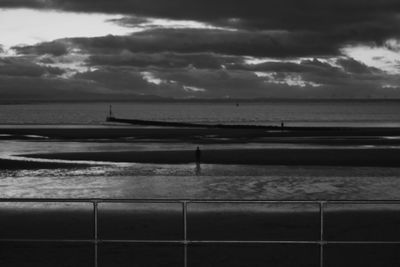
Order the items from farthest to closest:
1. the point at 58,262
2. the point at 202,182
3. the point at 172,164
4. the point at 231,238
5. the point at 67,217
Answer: the point at 172,164 < the point at 202,182 < the point at 67,217 < the point at 231,238 < the point at 58,262

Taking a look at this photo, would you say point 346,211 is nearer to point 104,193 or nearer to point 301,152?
point 104,193

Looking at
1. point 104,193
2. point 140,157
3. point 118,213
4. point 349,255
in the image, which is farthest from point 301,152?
point 349,255

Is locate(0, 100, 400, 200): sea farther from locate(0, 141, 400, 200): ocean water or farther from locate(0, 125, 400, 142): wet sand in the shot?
locate(0, 125, 400, 142): wet sand

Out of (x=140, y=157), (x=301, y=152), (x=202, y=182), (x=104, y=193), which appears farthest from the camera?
(x=301, y=152)

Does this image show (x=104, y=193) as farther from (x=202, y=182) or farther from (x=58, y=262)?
(x=58, y=262)

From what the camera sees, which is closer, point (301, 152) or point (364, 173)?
point (364, 173)

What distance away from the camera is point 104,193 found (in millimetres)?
23844

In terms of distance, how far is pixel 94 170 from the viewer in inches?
1272

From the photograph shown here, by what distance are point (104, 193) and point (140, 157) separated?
53.5 feet

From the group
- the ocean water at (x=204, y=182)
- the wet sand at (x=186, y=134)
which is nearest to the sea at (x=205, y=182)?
the ocean water at (x=204, y=182)

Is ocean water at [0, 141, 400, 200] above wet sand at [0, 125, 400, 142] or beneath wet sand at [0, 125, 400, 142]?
beneath

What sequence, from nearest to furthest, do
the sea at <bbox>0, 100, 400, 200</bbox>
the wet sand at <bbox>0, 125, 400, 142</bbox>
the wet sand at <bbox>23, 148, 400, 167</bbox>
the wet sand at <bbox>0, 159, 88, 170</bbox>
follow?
the sea at <bbox>0, 100, 400, 200</bbox>, the wet sand at <bbox>0, 159, 88, 170</bbox>, the wet sand at <bbox>23, 148, 400, 167</bbox>, the wet sand at <bbox>0, 125, 400, 142</bbox>

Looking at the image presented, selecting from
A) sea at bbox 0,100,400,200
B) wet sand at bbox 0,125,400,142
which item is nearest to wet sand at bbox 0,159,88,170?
sea at bbox 0,100,400,200

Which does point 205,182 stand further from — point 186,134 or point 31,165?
point 186,134
